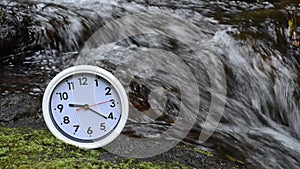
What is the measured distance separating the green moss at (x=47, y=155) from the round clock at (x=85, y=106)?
10 centimetres


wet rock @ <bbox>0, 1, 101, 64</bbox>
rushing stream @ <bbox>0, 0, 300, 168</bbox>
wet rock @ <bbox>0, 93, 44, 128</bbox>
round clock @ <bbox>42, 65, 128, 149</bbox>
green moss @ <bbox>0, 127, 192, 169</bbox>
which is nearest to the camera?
green moss @ <bbox>0, 127, 192, 169</bbox>

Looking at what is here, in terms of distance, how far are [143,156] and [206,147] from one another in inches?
37.4

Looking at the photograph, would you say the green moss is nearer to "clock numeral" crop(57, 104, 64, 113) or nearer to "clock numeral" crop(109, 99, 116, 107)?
"clock numeral" crop(57, 104, 64, 113)

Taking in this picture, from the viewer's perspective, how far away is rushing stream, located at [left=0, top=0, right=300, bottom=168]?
17.1 feet

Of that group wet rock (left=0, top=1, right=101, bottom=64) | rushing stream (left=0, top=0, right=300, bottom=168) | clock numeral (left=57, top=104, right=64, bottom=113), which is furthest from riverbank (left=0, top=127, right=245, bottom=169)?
wet rock (left=0, top=1, right=101, bottom=64)

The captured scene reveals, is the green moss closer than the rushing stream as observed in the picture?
Yes

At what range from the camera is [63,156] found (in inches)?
145

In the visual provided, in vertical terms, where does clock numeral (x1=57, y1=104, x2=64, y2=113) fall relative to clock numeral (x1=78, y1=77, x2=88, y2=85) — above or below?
below

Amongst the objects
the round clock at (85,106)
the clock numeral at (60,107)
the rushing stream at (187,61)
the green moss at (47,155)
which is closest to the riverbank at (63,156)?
the green moss at (47,155)

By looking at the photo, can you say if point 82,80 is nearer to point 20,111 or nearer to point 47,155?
point 47,155

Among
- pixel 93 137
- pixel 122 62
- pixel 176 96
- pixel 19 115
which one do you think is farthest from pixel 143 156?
pixel 122 62

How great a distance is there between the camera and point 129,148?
396cm

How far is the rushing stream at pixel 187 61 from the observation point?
520 cm

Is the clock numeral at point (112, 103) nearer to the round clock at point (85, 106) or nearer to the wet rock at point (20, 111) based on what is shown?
the round clock at point (85, 106)
